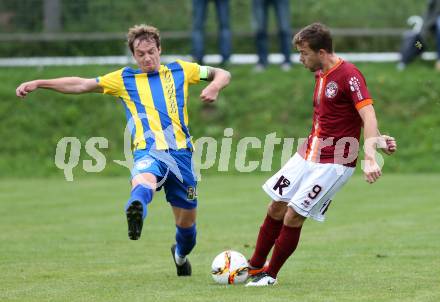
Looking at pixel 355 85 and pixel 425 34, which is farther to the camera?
pixel 425 34

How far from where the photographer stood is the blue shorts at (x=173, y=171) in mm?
8180

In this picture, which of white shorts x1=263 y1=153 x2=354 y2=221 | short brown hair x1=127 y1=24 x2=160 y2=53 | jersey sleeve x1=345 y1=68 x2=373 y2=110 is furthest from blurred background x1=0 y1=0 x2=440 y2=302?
short brown hair x1=127 y1=24 x2=160 y2=53

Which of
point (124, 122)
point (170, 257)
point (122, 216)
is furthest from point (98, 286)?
point (124, 122)

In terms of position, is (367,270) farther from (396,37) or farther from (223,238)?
(396,37)

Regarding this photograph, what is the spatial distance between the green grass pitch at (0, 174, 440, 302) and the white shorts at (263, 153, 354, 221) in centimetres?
66

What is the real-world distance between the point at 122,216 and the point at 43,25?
11836 millimetres

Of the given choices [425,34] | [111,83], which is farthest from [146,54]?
[425,34]

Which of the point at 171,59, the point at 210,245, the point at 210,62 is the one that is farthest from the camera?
the point at 171,59

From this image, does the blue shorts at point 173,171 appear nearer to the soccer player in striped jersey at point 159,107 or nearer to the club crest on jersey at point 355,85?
the soccer player in striped jersey at point 159,107

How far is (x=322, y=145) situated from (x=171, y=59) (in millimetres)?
15132

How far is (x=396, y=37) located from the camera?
77.7 ft

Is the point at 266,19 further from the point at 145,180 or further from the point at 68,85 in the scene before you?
the point at 145,180

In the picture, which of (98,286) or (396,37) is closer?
(98,286)

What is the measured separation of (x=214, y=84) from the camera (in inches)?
325
